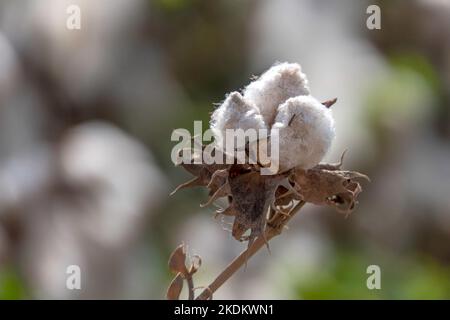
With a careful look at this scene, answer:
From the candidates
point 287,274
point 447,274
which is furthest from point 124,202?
point 447,274

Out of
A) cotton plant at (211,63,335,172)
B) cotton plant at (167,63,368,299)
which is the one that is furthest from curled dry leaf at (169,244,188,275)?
cotton plant at (211,63,335,172)

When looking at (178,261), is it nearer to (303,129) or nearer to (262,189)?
(262,189)

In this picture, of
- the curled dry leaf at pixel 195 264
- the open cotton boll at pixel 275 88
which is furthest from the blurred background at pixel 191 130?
the open cotton boll at pixel 275 88

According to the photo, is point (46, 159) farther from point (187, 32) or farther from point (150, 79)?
point (187, 32)

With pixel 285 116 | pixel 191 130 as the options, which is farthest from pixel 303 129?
pixel 191 130

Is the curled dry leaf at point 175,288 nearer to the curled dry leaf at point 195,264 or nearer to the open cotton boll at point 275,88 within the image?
the curled dry leaf at point 195,264

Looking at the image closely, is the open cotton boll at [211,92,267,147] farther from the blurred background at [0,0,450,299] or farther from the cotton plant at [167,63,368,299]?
the blurred background at [0,0,450,299]
